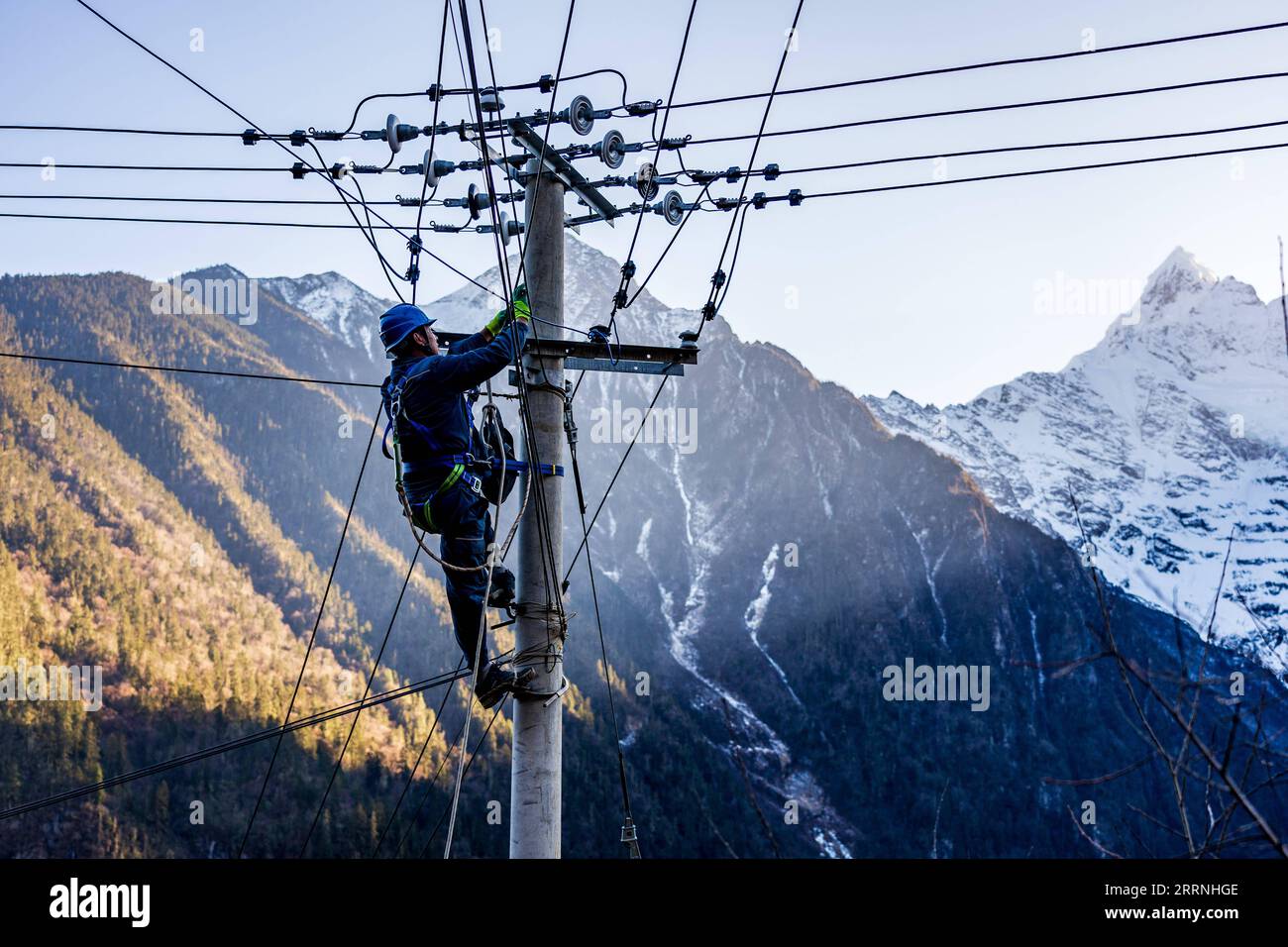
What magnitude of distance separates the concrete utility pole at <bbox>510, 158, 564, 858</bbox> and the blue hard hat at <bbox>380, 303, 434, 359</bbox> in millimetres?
825

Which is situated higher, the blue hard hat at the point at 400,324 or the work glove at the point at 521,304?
the work glove at the point at 521,304

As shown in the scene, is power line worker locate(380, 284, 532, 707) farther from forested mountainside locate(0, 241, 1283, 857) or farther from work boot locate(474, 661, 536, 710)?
forested mountainside locate(0, 241, 1283, 857)

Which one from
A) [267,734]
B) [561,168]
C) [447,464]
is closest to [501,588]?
[447,464]

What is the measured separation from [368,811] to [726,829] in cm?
4493

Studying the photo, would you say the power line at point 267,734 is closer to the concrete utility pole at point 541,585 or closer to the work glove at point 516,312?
the concrete utility pole at point 541,585

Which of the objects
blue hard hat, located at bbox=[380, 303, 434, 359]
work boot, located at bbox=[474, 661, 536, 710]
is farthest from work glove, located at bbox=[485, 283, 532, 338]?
work boot, located at bbox=[474, 661, 536, 710]

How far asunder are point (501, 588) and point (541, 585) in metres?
0.27

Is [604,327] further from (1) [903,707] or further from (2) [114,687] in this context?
(1) [903,707]

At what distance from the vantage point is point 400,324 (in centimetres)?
696

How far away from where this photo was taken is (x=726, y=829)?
121 m

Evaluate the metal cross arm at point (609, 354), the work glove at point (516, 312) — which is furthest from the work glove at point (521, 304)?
the metal cross arm at point (609, 354)

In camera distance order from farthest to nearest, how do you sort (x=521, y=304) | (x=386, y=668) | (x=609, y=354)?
(x=386, y=668) < (x=609, y=354) < (x=521, y=304)

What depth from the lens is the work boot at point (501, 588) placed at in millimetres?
7055

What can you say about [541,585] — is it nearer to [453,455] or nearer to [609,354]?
[453,455]
